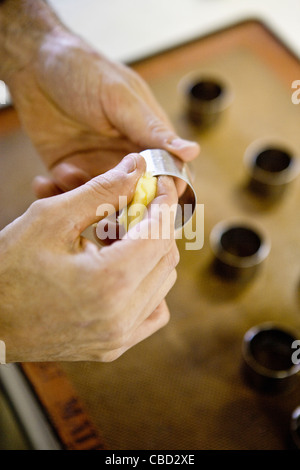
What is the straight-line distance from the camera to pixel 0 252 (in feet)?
2.04

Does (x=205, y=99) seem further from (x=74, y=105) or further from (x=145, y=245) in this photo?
(x=145, y=245)

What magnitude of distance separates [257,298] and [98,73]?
527 millimetres

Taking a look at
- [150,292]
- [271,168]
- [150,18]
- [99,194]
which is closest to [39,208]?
[99,194]

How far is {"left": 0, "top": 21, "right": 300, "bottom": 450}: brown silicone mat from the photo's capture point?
0.82m

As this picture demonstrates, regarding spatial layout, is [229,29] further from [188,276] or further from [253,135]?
[188,276]

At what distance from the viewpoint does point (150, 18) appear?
173cm

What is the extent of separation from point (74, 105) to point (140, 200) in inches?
15.5

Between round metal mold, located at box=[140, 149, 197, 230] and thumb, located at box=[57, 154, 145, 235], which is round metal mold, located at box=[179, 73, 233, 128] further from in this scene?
thumb, located at box=[57, 154, 145, 235]

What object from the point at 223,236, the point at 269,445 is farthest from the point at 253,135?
the point at 269,445

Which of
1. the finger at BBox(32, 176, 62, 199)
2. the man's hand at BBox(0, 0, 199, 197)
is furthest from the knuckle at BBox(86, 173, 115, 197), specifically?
the finger at BBox(32, 176, 62, 199)

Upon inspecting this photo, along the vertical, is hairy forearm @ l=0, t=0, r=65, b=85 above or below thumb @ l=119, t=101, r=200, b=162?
above

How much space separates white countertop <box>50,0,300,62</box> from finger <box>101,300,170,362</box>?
104cm

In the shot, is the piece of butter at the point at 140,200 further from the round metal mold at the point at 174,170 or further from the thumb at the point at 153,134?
the thumb at the point at 153,134

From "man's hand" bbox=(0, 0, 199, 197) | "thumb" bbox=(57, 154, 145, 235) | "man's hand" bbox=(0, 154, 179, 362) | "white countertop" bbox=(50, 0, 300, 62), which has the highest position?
"white countertop" bbox=(50, 0, 300, 62)
